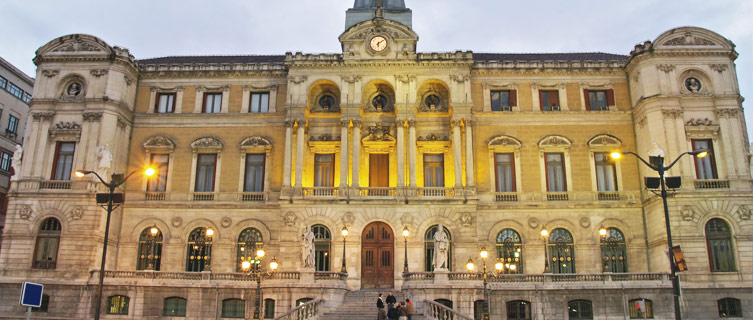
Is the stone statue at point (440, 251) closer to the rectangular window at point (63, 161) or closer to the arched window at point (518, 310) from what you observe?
the arched window at point (518, 310)

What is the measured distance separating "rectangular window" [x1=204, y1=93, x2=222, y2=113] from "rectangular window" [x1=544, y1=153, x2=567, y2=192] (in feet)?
72.6

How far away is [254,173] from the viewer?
133 ft

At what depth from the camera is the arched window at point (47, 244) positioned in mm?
37031

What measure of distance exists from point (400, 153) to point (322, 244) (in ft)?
24.5

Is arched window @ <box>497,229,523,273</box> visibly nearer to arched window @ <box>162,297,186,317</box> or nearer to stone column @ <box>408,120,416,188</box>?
stone column @ <box>408,120,416,188</box>

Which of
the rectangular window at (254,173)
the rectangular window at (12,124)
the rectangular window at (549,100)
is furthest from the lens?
the rectangular window at (12,124)

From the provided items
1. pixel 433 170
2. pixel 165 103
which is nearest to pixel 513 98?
pixel 433 170

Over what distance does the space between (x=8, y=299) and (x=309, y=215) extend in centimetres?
1837

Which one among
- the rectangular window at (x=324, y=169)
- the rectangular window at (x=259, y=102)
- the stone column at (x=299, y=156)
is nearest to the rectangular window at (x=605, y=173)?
the rectangular window at (x=324, y=169)

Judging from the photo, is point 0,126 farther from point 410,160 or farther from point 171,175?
point 410,160

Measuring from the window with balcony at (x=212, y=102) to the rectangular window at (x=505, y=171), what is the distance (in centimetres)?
1896

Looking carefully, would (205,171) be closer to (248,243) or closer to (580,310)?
(248,243)

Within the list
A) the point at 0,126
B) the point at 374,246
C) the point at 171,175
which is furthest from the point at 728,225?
the point at 0,126

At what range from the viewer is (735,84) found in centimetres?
3831
